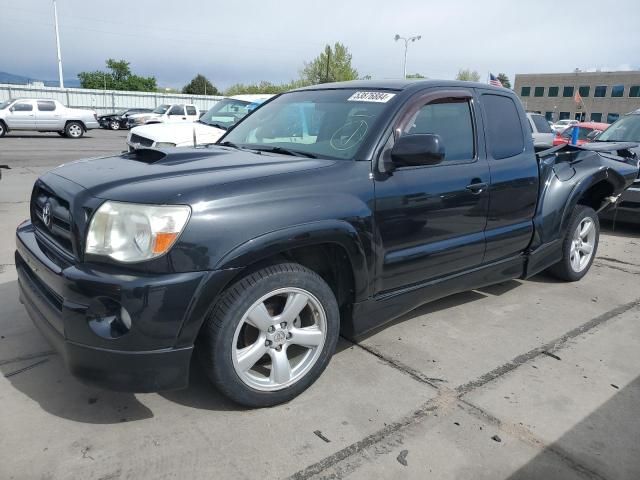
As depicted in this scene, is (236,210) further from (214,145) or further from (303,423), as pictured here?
(214,145)

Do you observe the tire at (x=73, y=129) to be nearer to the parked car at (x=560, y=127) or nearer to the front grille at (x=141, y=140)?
the front grille at (x=141, y=140)

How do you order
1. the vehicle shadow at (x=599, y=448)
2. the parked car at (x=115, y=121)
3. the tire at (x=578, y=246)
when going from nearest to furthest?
the vehicle shadow at (x=599, y=448)
the tire at (x=578, y=246)
the parked car at (x=115, y=121)

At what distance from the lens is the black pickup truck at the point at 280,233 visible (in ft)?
7.63

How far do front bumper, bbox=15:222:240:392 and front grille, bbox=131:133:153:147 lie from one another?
7.02 metres

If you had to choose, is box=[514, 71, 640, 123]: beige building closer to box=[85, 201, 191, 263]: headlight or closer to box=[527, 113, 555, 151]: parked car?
box=[527, 113, 555, 151]: parked car

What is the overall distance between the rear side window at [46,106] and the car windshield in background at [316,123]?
2116 centimetres

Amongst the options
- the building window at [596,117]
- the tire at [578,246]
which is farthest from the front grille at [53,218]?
the building window at [596,117]

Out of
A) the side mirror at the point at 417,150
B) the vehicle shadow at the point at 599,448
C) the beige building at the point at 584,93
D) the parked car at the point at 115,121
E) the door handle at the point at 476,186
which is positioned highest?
the beige building at the point at 584,93

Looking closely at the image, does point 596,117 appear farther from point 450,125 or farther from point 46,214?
point 46,214

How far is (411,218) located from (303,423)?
1328mm

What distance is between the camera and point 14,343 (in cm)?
339

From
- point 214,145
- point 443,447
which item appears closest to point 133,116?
point 214,145

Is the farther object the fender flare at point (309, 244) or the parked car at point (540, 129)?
the parked car at point (540, 129)

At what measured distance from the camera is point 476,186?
3553 millimetres
